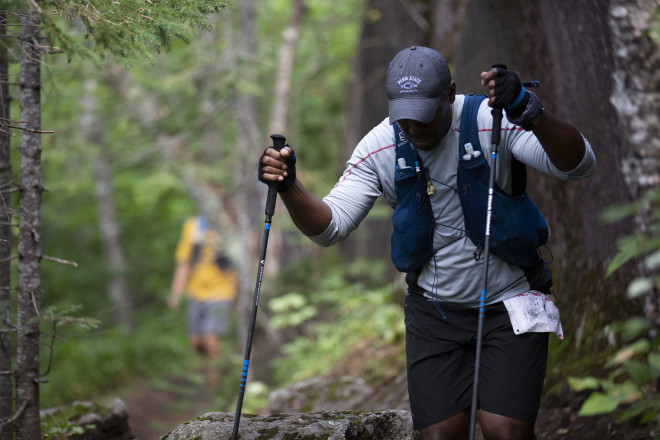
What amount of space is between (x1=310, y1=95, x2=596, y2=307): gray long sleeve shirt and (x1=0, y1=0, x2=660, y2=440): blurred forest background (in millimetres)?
663

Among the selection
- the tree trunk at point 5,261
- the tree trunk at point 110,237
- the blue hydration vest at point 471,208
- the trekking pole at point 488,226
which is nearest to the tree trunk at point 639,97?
the blue hydration vest at point 471,208

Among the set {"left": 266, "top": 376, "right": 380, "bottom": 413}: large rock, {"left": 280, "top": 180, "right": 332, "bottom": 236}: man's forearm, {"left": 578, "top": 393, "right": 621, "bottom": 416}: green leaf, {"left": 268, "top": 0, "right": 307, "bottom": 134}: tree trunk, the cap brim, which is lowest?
{"left": 266, "top": 376, "right": 380, "bottom": 413}: large rock

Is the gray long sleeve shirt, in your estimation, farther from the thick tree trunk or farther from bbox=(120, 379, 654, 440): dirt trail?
the thick tree trunk

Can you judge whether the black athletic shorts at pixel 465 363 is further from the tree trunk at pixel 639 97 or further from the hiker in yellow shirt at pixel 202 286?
the hiker in yellow shirt at pixel 202 286

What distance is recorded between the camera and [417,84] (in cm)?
364

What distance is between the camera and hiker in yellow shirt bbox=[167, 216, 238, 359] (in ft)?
36.0

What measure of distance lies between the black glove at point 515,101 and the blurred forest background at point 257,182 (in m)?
0.62

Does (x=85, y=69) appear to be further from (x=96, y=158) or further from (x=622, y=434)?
(x=622, y=434)

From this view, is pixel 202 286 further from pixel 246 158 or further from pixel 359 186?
pixel 359 186

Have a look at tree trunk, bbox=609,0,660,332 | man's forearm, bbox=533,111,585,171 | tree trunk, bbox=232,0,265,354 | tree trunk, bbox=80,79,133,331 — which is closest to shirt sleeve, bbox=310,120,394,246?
man's forearm, bbox=533,111,585,171

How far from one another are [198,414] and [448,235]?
689 cm

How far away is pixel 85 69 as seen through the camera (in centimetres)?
1282

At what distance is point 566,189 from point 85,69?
932cm

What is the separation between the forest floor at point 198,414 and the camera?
4957mm
